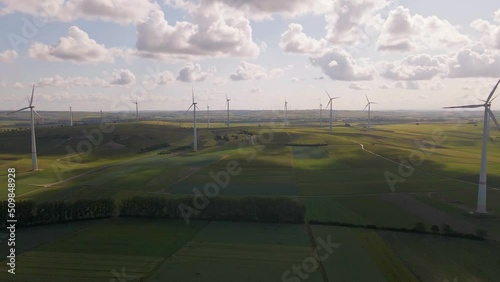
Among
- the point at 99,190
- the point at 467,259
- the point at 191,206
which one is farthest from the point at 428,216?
the point at 99,190

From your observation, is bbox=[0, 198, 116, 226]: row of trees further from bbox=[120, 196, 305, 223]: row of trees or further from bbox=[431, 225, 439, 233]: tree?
bbox=[431, 225, 439, 233]: tree

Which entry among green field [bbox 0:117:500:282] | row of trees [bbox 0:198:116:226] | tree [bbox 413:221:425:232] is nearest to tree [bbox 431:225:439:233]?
tree [bbox 413:221:425:232]

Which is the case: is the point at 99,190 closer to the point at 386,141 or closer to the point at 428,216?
the point at 428,216

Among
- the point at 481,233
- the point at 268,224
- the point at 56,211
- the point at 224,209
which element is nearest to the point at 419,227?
the point at 481,233

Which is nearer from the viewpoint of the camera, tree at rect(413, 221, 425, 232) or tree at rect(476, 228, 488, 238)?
tree at rect(476, 228, 488, 238)

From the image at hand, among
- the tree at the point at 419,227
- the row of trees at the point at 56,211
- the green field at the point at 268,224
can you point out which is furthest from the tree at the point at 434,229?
the row of trees at the point at 56,211
